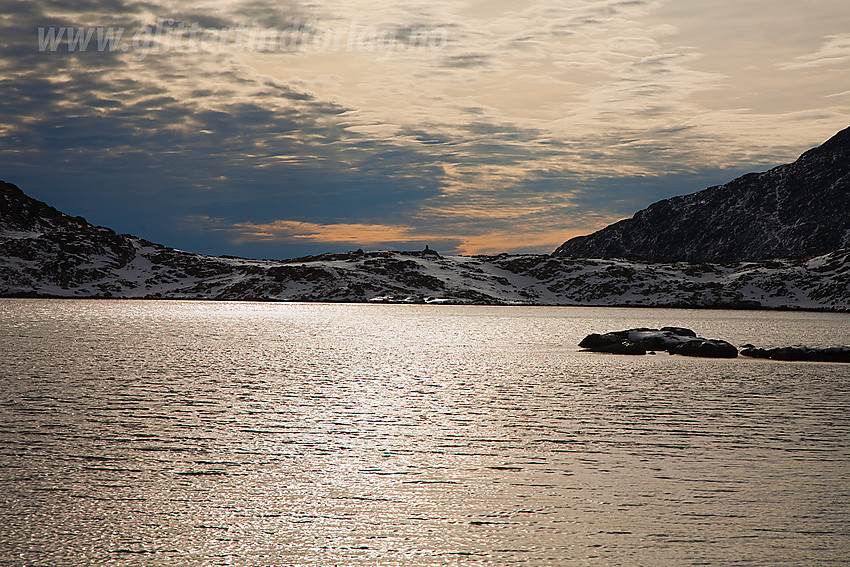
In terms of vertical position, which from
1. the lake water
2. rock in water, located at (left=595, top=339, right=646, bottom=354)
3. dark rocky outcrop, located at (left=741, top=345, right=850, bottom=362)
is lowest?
the lake water

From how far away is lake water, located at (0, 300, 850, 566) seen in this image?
15.2 meters

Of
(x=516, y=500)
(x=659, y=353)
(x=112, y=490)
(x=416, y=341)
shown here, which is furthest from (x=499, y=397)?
(x=416, y=341)

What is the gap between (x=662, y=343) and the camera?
76.6 meters

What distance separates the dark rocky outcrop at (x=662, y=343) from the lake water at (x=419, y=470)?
20726mm

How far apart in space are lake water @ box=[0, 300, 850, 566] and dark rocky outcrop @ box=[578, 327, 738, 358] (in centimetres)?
2073

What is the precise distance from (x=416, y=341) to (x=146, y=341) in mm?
32844

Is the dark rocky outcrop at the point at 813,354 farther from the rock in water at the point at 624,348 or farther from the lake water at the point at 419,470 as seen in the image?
the lake water at the point at 419,470

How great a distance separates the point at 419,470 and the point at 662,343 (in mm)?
60025

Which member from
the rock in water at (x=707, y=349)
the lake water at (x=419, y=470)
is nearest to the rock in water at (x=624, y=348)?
the rock in water at (x=707, y=349)

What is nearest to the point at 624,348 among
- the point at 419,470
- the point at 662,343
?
the point at 662,343

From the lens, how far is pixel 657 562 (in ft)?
46.9

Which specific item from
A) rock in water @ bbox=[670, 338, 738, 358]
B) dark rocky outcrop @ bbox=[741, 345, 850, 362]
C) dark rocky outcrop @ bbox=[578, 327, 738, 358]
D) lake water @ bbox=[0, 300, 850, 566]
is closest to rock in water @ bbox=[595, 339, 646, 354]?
dark rocky outcrop @ bbox=[578, 327, 738, 358]

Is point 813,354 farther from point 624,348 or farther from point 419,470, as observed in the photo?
point 419,470

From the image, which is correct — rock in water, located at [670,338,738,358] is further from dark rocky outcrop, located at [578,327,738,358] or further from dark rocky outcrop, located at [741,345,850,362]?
dark rocky outcrop, located at [741,345,850,362]
